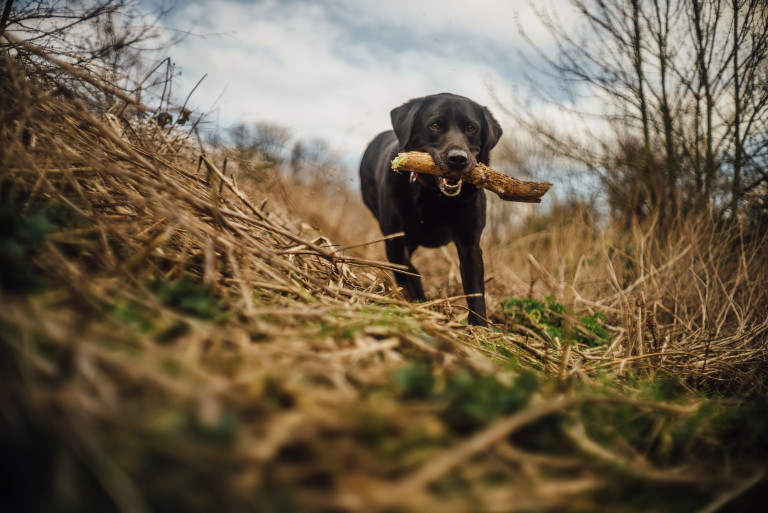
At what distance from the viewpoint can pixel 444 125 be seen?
3.17 metres

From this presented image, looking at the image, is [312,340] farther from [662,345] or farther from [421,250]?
[421,250]

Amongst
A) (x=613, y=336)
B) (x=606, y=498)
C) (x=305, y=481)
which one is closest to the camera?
(x=305, y=481)

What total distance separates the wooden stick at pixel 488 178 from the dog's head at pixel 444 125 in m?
0.21

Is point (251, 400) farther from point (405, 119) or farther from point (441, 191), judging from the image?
point (405, 119)

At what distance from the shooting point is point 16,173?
165 cm

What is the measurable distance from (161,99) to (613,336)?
3433mm

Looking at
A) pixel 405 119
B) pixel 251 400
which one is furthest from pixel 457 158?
pixel 251 400

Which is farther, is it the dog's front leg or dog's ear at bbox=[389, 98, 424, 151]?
dog's ear at bbox=[389, 98, 424, 151]

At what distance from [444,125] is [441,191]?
1.93 ft

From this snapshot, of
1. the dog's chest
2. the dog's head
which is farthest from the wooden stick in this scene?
the dog's chest

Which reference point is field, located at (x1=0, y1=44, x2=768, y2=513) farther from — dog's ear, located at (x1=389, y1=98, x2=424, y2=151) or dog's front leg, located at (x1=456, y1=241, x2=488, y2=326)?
dog's ear, located at (x1=389, y1=98, x2=424, y2=151)

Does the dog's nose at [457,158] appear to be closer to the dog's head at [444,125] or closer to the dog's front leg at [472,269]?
the dog's head at [444,125]

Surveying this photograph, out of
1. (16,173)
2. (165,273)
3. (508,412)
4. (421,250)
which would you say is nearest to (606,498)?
(508,412)

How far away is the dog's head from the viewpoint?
311 cm
